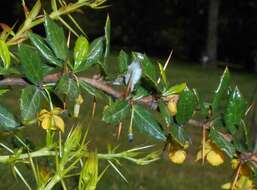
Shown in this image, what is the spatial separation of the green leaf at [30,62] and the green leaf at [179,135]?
0.20 metres

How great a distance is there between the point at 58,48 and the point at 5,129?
0.14 metres

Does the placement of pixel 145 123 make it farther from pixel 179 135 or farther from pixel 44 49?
pixel 44 49

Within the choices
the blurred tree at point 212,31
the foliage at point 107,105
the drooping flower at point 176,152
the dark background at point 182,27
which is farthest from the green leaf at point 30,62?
the dark background at point 182,27

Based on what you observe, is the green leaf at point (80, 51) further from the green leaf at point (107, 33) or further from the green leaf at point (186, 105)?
the green leaf at point (186, 105)

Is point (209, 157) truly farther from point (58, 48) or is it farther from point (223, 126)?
point (58, 48)

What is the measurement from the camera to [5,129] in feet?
3.18

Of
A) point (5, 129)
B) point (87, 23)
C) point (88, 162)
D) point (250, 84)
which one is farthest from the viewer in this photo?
point (87, 23)

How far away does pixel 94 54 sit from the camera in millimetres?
974

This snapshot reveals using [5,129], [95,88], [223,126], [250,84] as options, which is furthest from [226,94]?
[250,84]

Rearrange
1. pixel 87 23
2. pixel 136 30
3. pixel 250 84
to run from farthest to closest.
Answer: pixel 136 30, pixel 87 23, pixel 250 84

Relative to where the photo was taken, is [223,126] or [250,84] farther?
[250,84]

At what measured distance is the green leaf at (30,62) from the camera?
900 millimetres

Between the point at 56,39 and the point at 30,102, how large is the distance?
9 centimetres

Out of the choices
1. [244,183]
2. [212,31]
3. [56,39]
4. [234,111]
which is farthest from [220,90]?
[212,31]
